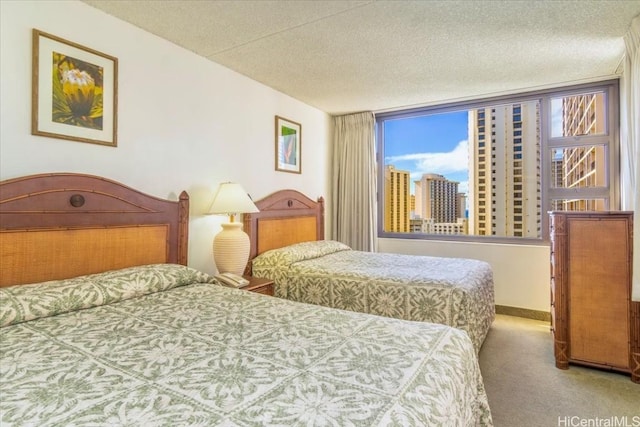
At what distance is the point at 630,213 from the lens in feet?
7.46

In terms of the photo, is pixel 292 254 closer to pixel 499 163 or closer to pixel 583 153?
pixel 499 163

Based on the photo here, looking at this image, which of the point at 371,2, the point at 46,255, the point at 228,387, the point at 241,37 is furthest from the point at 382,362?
the point at 241,37

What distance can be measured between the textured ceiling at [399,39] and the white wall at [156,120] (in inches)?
5.3

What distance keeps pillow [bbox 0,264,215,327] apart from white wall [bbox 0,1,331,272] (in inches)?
26.1

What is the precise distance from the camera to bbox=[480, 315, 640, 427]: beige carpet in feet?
6.12

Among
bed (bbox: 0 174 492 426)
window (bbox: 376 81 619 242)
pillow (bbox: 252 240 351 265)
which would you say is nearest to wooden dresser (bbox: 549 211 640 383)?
window (bbox: 376 81 619 242)

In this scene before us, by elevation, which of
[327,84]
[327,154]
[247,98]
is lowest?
[327,154]

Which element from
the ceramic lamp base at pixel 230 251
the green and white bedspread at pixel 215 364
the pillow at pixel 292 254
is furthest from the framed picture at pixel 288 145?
the green and white bedspread at pixel 215 364

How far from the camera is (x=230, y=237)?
8.79 feet

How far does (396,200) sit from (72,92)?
3636 millimetres

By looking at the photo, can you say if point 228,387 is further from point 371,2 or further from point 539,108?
point 539,108

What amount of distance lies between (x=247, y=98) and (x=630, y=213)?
3.12 metres

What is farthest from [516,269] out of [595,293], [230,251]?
[230,251]

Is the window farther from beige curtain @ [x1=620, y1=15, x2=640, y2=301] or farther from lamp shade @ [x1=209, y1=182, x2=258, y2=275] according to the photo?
lamp shade @ [x1=209, y1=182, x2=258, y2=275]
